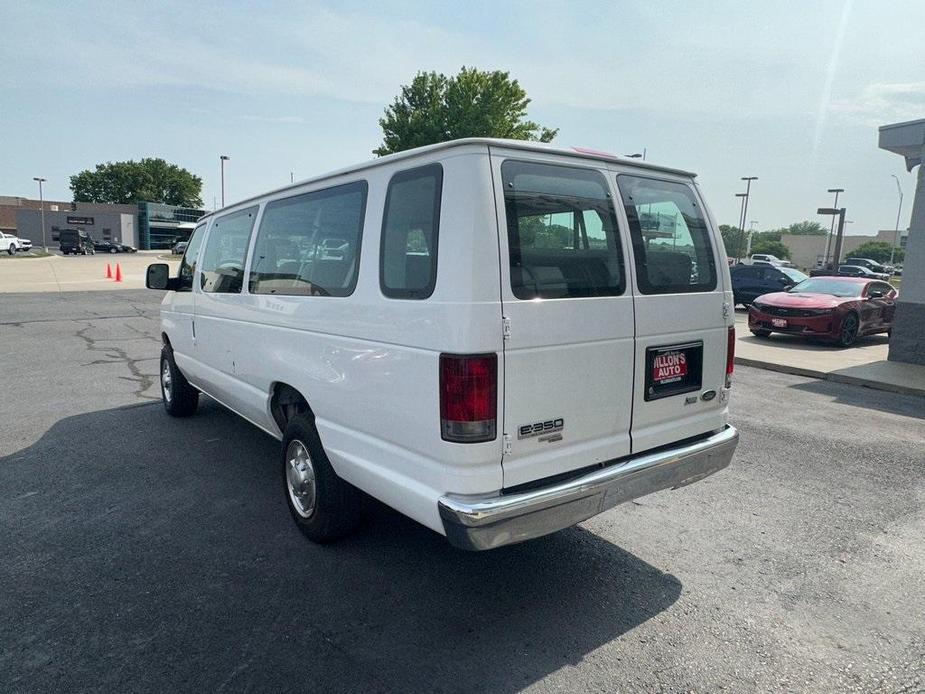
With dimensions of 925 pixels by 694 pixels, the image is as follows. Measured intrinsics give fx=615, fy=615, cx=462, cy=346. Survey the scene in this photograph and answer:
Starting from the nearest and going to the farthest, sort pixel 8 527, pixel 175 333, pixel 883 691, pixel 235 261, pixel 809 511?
pixel 883 691 → pixel 8 527 → pixel 809 511 → pixel 235 261 → pixel 175 333

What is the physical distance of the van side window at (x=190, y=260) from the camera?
225 inches

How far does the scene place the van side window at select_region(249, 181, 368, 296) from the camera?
3.30 metres

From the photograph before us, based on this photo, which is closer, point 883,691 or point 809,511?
point 883,691

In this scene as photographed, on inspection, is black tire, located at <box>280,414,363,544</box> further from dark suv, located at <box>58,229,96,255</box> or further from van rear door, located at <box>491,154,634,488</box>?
dark suv, located at <box>58,229,96,255</box>

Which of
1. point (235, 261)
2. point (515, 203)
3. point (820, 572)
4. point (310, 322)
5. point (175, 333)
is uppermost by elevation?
point (515, 203)

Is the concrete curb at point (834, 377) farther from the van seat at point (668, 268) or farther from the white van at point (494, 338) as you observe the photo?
the van seat at point (668, 268)

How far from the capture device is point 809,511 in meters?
4.30

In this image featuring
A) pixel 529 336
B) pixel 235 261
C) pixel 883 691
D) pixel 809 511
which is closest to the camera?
pixel 883 691

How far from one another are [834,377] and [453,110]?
102 feet

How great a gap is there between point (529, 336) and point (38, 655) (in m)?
2.52

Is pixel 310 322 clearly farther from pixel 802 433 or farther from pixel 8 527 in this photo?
pixel 802 433

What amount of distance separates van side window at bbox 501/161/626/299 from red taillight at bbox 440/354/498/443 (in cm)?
37

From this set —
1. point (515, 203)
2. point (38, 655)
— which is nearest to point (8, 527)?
point (38, 655)

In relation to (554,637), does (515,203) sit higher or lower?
higher
